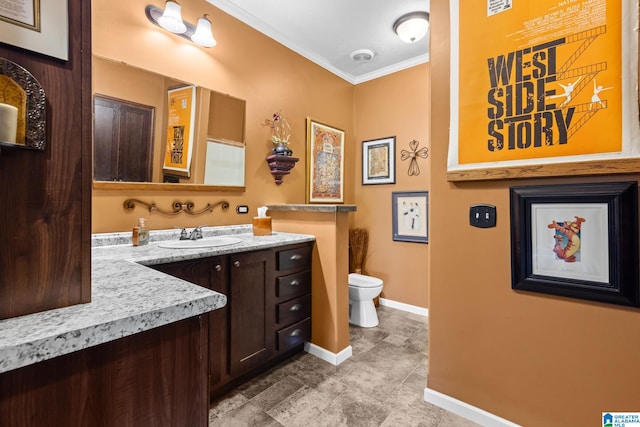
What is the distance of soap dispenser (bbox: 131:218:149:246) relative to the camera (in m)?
1.81

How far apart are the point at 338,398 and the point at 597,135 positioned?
6.29 ft

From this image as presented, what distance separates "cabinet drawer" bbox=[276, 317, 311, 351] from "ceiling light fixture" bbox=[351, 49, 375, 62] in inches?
108

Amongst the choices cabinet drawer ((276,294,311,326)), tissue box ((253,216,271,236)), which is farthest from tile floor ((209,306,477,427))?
tissue box ((253,216,271,236))

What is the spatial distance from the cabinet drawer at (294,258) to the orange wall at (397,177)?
4.79ft

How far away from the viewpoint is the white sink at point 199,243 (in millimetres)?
A: 1779

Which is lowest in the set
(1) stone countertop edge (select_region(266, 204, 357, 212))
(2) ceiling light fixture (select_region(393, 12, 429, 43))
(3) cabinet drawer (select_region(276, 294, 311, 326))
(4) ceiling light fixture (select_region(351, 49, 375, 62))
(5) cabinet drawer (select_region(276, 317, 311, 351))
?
(5) cabinet drawer (select_region(276, 317, 311, 351))

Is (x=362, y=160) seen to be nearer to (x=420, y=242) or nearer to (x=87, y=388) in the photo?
(x=420, y=242)

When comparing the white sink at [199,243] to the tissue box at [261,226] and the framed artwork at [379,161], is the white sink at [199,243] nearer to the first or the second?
the tissue box at [261,226]

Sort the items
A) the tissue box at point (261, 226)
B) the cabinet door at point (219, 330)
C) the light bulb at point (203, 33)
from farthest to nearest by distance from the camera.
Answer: the tissue box at point (261, 226) → the light bulb at point (203, 33) → the cabinet door at point (219, 330)

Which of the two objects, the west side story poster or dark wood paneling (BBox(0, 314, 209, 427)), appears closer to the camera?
dark wood paneling (BBox(0, 314, 209, 427))

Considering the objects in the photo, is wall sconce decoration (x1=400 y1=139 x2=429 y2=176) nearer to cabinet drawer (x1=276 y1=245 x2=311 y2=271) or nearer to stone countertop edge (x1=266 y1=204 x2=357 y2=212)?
stone countertop edge (x1=266 y1=204 x2=357 y2=212)

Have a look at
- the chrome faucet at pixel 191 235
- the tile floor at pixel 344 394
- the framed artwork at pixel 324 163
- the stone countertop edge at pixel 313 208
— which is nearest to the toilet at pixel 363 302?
the tile floor at pixel 344 394

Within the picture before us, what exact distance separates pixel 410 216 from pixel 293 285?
1691 mm

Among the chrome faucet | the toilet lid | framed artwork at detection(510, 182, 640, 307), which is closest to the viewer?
framed artwork at detection(510, 182, 640, 307)
